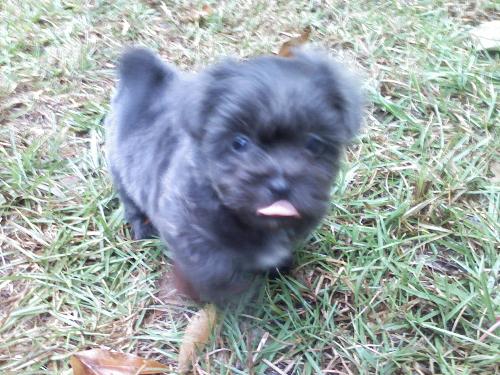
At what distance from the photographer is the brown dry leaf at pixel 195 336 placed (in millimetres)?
2688

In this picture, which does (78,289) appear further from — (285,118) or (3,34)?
(3,34)

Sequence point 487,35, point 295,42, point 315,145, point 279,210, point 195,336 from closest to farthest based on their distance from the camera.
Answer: point 279,210 → point 315,145 → point 195,336 → point 295,42 → point 487,35

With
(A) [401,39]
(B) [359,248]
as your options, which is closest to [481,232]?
(B) [359,248]

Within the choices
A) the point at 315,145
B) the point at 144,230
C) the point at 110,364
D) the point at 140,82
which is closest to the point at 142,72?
the point at 140,82

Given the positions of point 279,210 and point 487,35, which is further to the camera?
point 487,35

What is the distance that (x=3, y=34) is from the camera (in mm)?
4512

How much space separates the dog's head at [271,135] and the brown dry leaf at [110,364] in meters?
0.85

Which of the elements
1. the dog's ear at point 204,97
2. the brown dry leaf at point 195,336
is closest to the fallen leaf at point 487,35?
the dog's ear at point 204,97

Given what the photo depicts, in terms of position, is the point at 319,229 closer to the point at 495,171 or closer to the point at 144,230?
the point at 144,230

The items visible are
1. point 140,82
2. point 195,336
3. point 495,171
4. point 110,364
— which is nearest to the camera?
point 110,364

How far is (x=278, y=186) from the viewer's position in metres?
2.20

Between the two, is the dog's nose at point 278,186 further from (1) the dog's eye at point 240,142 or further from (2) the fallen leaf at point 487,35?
(2) the fallen leaf at point 487,35

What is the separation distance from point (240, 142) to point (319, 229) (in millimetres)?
1097

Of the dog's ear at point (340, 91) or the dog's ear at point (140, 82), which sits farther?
the dog's ear at point (140, 82)
